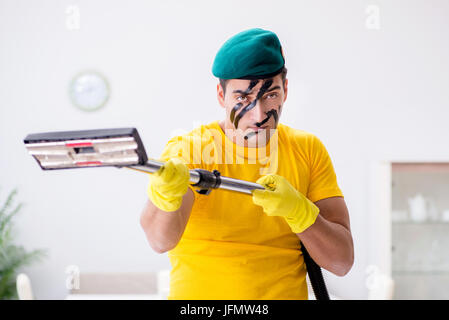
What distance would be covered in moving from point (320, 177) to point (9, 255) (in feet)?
9.22

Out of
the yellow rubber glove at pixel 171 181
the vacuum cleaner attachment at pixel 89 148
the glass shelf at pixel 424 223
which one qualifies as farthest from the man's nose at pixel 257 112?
the glass shelf at pixel 424 223

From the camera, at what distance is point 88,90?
3.36 meters

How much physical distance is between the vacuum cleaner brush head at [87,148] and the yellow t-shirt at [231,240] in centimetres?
32

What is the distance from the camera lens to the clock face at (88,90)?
3.35m

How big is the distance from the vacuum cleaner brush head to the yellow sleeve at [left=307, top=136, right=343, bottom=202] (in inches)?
21.3

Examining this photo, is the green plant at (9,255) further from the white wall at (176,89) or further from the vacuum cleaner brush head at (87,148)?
the vacuum cleaner brush head at (87,148)

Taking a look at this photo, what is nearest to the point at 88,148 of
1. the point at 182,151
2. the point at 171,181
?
the point at 171,181

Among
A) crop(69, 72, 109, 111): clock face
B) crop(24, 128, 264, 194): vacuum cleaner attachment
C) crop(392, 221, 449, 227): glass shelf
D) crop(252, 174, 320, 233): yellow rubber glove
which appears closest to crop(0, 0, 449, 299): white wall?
crop(69, 72, 109, 111): clock face

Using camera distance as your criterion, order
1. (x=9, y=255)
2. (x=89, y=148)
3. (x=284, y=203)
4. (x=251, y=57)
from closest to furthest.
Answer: (x=89, y=148) → (x=284, y=203) → (x=251, y=57) → (x=9, y=255)

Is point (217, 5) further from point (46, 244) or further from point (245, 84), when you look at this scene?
point (245, 84)

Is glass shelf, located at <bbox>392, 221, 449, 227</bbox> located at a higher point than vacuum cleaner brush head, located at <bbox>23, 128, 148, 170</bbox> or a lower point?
lower

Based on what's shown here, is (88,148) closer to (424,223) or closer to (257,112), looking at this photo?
(257,112)

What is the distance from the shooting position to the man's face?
1054 millimetres

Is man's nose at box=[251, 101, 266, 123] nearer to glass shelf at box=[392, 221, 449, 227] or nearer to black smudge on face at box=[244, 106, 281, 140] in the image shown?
black smudge on face at box=[244, 106, 281, 140]
